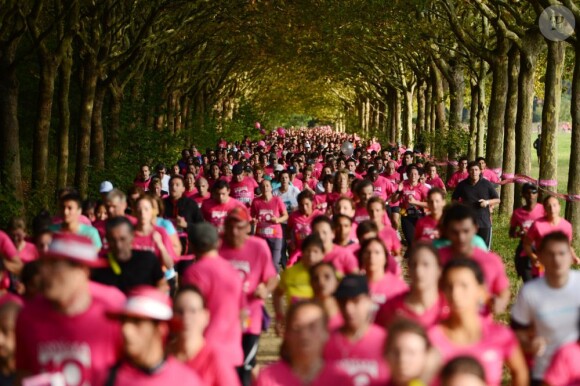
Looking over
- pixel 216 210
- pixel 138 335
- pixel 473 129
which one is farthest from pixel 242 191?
pixel 473 129

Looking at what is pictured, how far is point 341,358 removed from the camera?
536cm

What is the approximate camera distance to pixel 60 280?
17.3 feet

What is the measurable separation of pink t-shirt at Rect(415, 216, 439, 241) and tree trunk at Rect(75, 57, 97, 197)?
43.2ft

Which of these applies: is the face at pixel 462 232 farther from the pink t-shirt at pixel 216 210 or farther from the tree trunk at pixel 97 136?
the tree trunk at pixel 97 136

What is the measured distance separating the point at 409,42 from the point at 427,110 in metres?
12.5

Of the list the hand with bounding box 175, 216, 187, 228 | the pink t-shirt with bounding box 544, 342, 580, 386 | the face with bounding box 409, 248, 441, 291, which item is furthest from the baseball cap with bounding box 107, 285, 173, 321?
the hand with bounding box 175, 216, 187, 228

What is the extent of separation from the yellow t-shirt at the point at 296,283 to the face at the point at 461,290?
2367 millimetres

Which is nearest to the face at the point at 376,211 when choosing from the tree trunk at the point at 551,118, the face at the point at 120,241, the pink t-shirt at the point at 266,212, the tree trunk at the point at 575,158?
the pink t-shirt at the point at 266,212

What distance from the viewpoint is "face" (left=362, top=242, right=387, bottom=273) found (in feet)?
24.4

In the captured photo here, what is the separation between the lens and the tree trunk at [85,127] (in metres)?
22.7

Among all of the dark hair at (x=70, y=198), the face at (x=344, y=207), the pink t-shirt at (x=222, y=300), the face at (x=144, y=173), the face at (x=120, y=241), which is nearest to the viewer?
the pink t-shirt at (x=222, y=300)

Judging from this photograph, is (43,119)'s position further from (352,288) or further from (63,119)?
(352,288)

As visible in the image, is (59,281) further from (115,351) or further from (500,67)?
(500,67)

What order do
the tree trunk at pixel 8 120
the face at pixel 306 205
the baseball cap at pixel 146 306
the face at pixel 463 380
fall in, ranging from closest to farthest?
the face at pixel 463 380 < the baseball cap at pixel 146 306 < the face at pixel 306 205 < the tree trunk at pixel 8 120
